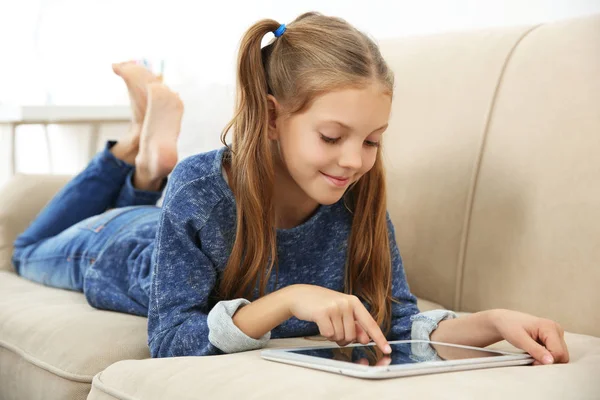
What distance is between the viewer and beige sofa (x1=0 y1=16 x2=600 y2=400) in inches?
52.4

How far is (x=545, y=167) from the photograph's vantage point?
144 centimetres

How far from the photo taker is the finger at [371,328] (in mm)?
1021

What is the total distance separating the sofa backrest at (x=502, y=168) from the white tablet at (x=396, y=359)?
1.28 ft

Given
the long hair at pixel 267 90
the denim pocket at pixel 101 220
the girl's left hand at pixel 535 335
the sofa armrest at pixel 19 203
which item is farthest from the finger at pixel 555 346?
the sofa armrest at pixel 19 203

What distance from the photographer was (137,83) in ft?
6.75

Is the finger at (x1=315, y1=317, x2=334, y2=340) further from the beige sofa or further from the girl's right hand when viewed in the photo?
the beige sofa

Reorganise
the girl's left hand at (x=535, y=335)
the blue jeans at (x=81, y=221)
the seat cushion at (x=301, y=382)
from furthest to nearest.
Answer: the blue jeans at (x=81, y=221)
the girl's left hand at (x=535, y=335)
the seat cushion at (x=301, y=382)

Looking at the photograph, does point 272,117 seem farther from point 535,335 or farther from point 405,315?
point 535,335

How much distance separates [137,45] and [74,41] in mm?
436

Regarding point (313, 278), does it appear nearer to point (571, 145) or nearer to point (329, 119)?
point (329, 119)

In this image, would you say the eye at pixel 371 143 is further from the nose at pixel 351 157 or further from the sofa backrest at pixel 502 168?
the sofa backrest at pixel 502 168

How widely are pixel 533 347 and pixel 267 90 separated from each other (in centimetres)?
56

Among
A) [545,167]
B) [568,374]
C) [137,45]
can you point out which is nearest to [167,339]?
[568,374]

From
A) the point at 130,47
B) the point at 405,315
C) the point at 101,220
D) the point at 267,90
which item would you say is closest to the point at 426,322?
the point at 405,315
